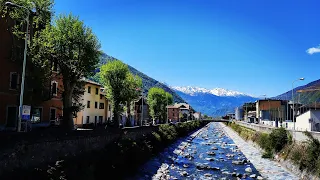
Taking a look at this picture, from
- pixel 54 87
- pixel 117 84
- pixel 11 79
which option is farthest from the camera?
pixel 117 84

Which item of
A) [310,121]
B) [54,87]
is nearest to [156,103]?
[310,121]

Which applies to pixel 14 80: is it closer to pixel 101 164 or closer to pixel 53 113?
pixel 53 113

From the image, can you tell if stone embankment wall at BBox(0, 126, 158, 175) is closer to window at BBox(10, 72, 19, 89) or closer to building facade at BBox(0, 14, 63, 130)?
building facade at BBox(0, 14, 63, 130)

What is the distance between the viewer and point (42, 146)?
2136 centimetres

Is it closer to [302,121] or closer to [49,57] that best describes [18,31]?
[49,57]

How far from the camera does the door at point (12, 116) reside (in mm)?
44125

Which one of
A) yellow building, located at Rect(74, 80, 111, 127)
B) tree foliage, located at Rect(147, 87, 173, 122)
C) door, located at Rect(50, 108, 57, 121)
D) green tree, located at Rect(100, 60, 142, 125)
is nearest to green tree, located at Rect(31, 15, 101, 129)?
door, located at Rect(50, 108, 57, 121)

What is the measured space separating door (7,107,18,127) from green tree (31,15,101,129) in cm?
800

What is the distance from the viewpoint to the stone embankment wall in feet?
58.3

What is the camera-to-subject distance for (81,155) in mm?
27438

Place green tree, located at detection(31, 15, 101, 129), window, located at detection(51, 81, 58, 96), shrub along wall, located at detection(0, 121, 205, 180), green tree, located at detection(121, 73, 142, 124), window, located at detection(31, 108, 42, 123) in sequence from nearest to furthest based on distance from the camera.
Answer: shrub along wall, located at detection(0, 121, 205, 180) → green tree, located at detection(31, 15, 101, 129) → window, located at detection(31, 108, 42, 123) → window, located at detection(51, 81, 58, 96) → green tree, located at detection(121, 73, 142, 124)

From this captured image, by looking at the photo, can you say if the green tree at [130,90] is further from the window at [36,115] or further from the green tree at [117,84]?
the window at [36,115]

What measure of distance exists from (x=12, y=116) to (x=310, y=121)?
58.2m

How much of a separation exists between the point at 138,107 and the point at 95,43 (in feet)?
267
